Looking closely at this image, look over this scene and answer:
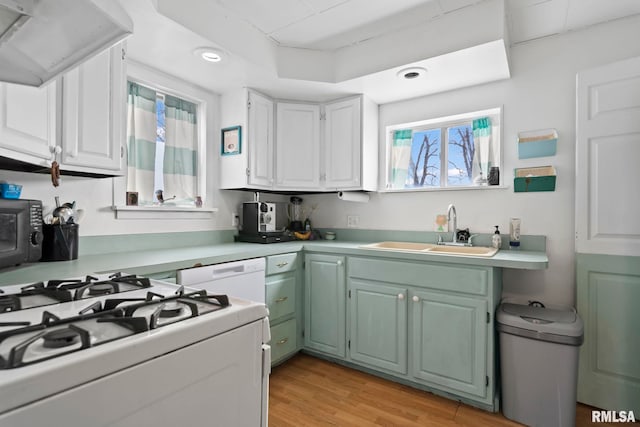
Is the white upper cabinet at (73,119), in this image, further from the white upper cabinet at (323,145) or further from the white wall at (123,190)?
the white upper cabinet at (323,145)

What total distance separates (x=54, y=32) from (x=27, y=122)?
0.80 m

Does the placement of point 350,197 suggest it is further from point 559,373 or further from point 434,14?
point 559,373

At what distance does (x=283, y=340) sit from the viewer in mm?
2393

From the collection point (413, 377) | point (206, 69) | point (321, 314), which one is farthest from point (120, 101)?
point (413, 377)

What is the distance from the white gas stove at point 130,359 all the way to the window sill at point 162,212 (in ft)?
4.02

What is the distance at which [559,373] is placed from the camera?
174 cm

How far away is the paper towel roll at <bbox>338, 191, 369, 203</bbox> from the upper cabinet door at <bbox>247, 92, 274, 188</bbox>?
0.64 meters

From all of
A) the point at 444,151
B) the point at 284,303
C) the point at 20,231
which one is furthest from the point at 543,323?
the point at 20,231

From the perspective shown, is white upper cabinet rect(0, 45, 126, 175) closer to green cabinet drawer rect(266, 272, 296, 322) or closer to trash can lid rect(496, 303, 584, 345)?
green cabinet drawer rect(266, 272, 296, 322)

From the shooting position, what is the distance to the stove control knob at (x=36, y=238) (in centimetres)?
151

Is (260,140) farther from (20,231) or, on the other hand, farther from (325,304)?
(20,231)

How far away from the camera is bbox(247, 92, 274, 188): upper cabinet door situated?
105 inches

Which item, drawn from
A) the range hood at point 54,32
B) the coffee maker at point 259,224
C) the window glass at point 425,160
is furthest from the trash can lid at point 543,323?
the range hood at point 54,32

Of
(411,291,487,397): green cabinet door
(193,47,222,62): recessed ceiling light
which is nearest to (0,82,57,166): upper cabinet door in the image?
(193,47,222,62): recessed ceiling light
